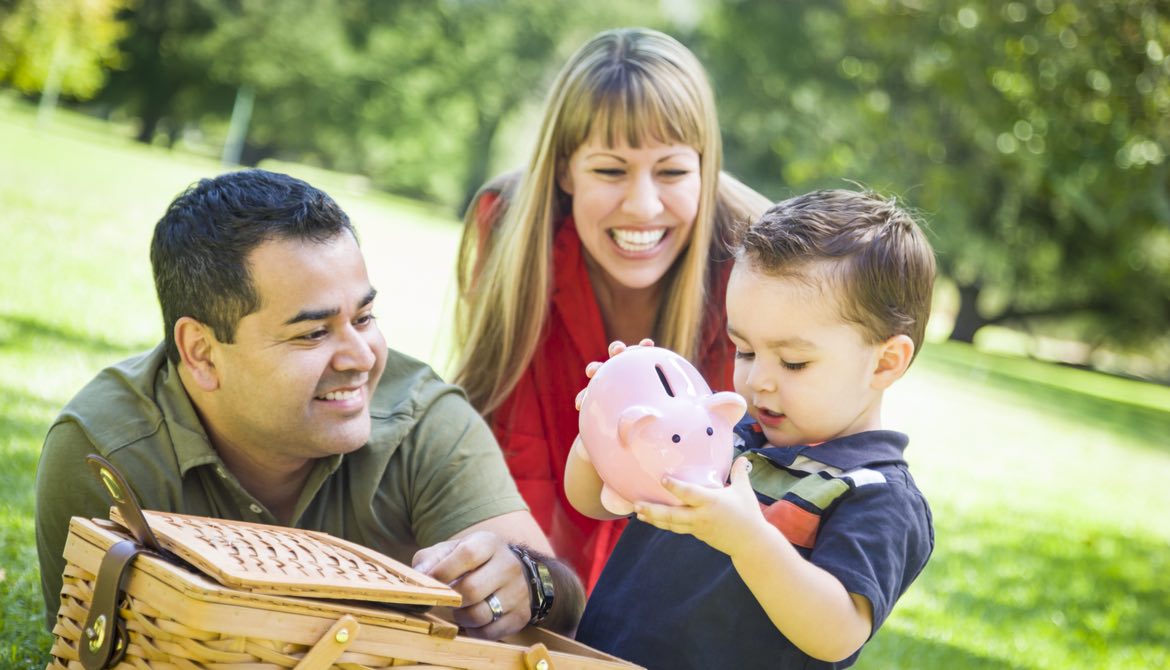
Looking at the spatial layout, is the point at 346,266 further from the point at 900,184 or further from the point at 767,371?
the point at 900,184

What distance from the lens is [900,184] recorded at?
2197 cm

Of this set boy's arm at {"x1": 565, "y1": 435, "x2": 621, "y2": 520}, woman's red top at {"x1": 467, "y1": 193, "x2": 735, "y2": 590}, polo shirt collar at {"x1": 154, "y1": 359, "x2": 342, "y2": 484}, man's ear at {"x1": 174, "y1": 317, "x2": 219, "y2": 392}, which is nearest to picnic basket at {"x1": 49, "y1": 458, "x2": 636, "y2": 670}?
boy's arm at {"x1": 565, "y1": 435, "x2": 621, "y2": 520}

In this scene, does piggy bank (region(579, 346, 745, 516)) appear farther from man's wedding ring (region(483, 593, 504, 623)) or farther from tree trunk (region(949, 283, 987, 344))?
tree trunk (region(949, 283, 987, 344))

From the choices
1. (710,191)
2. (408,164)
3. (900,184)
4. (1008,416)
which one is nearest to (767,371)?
(710,191)

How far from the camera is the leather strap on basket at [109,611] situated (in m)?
2.00

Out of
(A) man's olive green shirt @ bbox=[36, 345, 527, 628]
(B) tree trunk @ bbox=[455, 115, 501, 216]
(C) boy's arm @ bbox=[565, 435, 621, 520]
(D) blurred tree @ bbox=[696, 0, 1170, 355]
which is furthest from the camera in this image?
(B) tree trunk @ bbox=[455, 115, 501, 216]

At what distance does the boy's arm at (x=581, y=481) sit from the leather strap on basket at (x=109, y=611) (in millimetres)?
916

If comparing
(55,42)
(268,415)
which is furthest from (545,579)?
(55,42)

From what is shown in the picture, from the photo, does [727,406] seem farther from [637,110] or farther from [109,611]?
[637,110]

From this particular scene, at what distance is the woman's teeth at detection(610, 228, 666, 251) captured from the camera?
13.0ft

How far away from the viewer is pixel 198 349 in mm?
2885

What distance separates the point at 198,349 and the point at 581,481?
3.41ft

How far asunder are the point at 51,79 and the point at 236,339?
33.8 m

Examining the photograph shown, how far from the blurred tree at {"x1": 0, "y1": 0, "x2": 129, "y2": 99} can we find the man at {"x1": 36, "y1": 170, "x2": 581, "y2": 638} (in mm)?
30634
